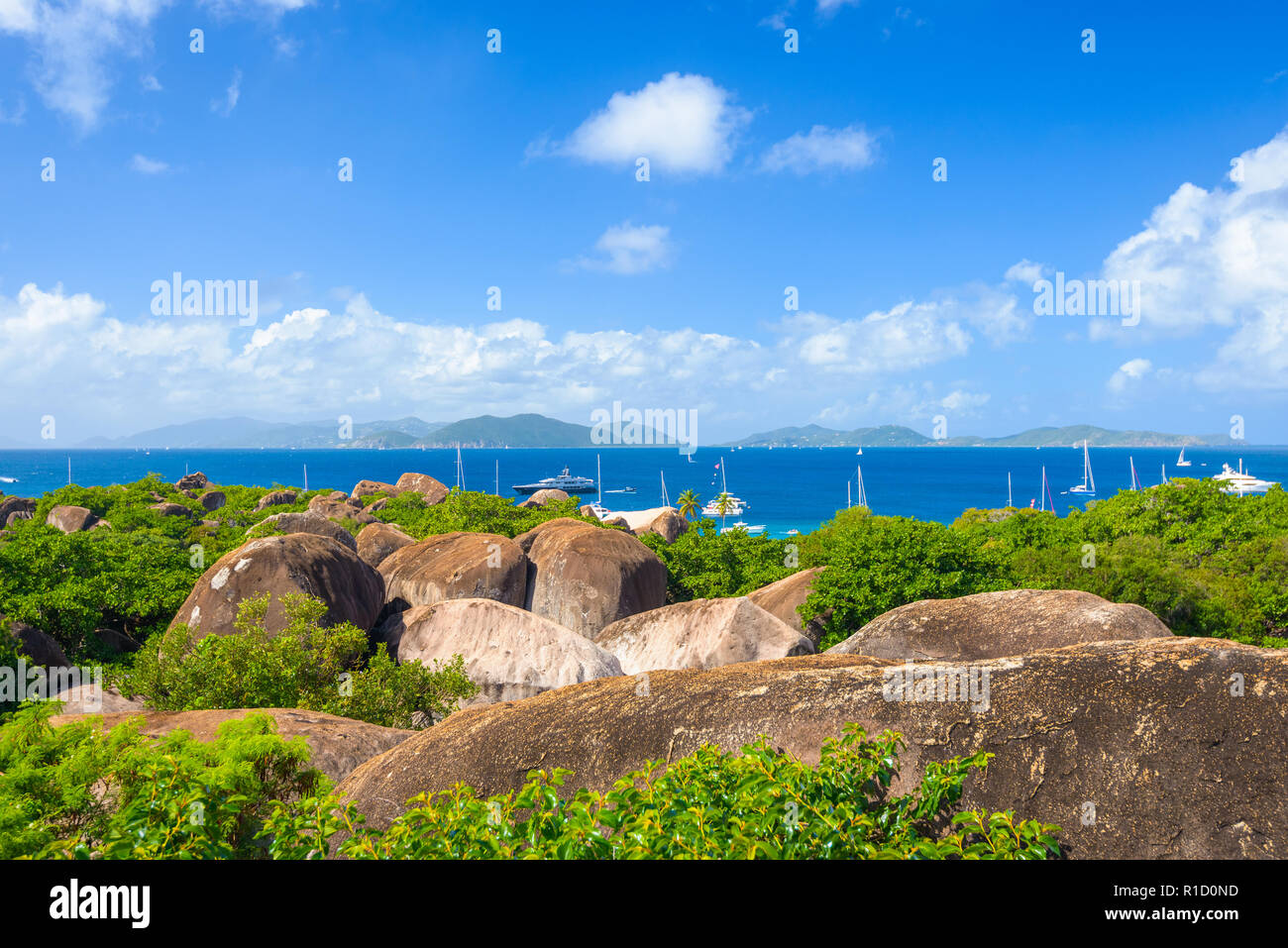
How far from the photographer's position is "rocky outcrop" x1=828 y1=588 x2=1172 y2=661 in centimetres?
1258

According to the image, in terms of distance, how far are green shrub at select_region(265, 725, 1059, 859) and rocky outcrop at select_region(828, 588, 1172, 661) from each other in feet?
25.5

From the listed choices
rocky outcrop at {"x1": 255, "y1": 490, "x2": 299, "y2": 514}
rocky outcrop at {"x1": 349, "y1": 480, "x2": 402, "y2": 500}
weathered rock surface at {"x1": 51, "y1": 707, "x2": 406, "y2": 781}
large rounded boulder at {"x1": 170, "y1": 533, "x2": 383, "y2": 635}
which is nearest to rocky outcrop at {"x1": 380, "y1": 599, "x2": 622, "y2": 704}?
large rounded boulder at {"x1": 170, "y1": 533, "x2": 383, "y2": 635}

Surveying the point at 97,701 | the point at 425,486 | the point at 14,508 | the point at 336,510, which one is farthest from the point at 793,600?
the point at 14,508

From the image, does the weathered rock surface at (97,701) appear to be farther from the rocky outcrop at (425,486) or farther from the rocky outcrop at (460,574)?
the rocky outcrop at (425,486)

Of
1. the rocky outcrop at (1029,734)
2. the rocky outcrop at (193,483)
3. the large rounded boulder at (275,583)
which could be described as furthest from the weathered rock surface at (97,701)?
the rocky outcrop at (193,483)

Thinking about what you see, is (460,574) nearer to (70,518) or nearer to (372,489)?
(70,518)

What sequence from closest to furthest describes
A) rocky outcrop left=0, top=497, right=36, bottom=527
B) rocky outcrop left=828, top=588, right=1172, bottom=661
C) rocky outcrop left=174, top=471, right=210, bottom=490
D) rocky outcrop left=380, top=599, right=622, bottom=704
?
rocky outcrop left=828, top=588, right=1172, bottom=661, rocky outcrop left=380, top=599, right=622, bottom=704, rocky outcrop left=0, top=497, right=36, bottom=527, rocky outcrop left=174, top=471, right=210, bottom=490

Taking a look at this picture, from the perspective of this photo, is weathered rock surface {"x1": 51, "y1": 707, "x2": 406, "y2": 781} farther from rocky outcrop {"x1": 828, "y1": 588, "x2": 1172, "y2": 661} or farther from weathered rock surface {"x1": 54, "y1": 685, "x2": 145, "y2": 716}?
rocky outcrop {"x1": 828, "y1": 588, "x2": 1172, "y2": 661}

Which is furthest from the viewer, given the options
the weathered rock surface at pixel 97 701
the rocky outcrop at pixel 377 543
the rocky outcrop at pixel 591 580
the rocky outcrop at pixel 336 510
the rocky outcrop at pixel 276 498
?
the rocky outcrop at pixel 276 498

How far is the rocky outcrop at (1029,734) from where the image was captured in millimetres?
5613

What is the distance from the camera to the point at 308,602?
43.9ft

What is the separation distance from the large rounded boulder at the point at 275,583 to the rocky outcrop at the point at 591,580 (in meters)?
5.80
